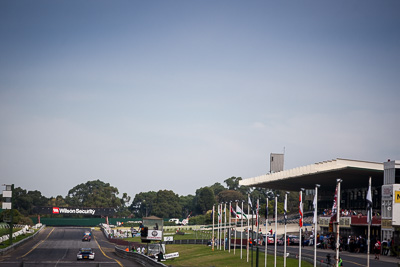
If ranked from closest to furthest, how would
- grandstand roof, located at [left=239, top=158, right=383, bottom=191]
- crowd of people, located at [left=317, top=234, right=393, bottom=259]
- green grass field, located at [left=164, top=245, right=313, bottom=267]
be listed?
green grass field, located at [left=164, top=245, right=313, bottom=267] → crowd of people, located at [left=317, top=234, right=393, bottom=259] → grandstand roof, located at [left=239, top=158, right=383, bottom=191]

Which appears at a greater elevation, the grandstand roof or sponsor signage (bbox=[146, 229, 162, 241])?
the grandstand roof

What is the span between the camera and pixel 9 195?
85.9 metres

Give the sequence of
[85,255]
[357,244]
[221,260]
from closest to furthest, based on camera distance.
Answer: [357,244] < [221,260] < [85,255]

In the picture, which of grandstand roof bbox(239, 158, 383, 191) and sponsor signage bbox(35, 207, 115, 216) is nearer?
grandstand roof bbox(239, 158, 383, 191)

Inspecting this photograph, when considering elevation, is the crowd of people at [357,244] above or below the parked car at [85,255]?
above

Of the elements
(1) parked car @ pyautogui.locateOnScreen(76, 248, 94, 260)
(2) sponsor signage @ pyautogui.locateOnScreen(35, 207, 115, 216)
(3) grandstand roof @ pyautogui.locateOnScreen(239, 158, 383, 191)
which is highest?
(3) grandstand roof @ pyautogui.locateOnScreen(239, 158, 383, 191)

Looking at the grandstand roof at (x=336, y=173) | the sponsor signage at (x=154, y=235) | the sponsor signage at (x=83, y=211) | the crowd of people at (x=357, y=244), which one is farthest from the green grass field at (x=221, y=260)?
the sponsor signage at (x=83, y=211)

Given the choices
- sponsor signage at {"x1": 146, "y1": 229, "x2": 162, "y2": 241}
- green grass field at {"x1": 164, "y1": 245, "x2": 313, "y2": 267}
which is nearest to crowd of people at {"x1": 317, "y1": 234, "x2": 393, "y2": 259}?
green grass field at {"x1": 164, "y1": 245, "x2": 313, "y2": 267}

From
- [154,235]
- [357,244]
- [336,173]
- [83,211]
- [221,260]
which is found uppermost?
[336,173]

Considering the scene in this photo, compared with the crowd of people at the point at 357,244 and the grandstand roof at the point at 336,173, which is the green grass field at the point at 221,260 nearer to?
the crowd of people at the point at 357,244

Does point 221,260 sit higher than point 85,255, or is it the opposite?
point 221,260

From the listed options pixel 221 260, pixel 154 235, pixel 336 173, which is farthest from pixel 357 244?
pixel 154 235

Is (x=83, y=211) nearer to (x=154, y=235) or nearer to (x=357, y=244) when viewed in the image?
(x=154, y=235)

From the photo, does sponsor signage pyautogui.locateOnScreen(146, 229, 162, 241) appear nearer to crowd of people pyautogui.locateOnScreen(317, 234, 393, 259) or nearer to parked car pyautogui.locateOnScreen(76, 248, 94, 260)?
parked car pyautogui.locateOnScreen(76, 248, 94, 260)
